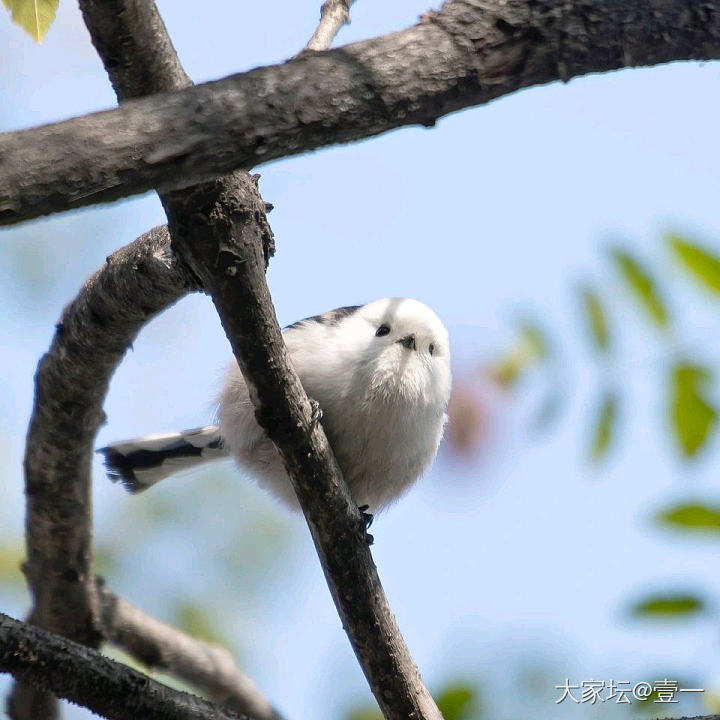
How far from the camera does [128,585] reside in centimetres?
548

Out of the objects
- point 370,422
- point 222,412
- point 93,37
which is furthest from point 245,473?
point 93,37

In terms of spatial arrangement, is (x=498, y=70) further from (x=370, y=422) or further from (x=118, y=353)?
(x=118, y=353)

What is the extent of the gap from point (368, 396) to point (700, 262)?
1465 millimetres

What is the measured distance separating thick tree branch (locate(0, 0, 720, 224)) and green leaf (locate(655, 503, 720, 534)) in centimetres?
97

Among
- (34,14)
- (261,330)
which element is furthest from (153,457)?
(34,14)

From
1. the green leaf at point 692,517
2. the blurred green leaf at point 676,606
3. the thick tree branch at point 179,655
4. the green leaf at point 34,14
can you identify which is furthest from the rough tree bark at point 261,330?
the thick tree branch at point 179,655

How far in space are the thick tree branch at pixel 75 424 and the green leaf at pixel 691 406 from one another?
1.52m

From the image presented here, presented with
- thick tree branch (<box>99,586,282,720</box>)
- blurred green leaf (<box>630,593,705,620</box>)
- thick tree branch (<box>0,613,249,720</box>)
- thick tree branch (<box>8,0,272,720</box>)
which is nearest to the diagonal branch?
thick tree branch (<box>8,0,272,720</box>)

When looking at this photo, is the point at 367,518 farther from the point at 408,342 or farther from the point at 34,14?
the point at 34,14

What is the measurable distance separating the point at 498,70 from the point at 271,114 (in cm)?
52

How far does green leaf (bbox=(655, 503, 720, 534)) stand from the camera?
82.2 inches

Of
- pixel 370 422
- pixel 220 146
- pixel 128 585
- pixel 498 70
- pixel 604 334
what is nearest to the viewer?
pixel 220 146

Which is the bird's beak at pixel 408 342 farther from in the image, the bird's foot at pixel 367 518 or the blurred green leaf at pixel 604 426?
the blurred green leaf at pixel 604 426

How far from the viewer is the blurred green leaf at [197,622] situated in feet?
17.5
